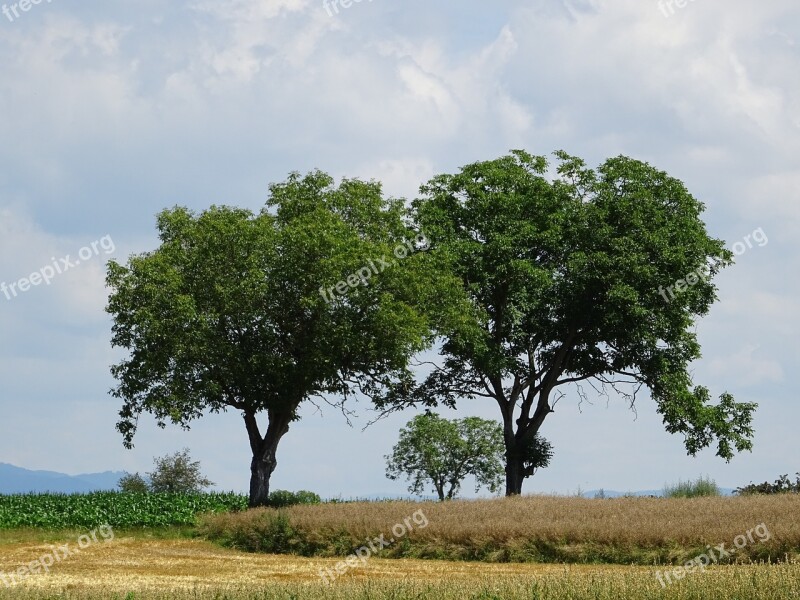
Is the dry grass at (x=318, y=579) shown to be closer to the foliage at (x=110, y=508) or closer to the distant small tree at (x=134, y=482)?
the foliage at (x=110, y=508)

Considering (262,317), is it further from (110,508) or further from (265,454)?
(110,508)

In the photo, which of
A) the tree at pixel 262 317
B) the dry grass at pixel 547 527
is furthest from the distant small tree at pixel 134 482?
the dry grass at pixel 547 527

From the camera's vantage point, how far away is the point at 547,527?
70.4 ft

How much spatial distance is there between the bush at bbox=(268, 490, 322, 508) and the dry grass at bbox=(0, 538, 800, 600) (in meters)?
5.24

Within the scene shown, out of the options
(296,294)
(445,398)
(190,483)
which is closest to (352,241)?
(296,294)

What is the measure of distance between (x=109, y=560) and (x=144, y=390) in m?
10.9

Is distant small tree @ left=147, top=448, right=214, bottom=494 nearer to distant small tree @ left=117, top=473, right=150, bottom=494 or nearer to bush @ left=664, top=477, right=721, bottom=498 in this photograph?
distant small tree @ left=117, top=473, right=150, bottom=494

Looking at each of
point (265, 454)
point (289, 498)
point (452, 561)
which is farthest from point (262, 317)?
point (452, 561)

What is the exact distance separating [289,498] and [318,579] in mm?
18894

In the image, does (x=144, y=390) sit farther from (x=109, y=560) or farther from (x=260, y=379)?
(x=109, y=560)

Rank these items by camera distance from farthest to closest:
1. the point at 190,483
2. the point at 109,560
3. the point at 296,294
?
1. the point at 190,483
2. the point at 296,294
3. the point at 109,560

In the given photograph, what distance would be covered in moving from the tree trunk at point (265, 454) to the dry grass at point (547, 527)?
5.01 meters

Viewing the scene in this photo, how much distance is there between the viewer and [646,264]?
35.2 m

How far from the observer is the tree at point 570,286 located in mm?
35031
